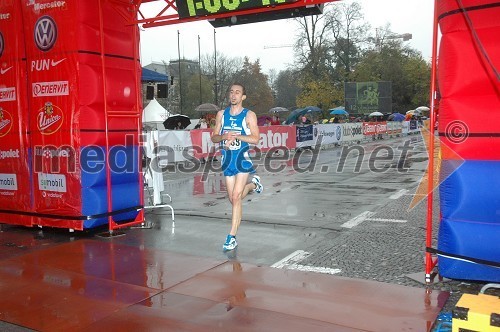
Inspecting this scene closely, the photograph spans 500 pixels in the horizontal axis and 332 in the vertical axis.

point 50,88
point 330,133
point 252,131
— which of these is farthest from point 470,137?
point 330,133

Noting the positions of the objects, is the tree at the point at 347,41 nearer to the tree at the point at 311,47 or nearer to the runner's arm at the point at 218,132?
the tree at the point at 311,47

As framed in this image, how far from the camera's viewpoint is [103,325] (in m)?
3.79

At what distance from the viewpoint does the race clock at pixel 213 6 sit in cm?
600

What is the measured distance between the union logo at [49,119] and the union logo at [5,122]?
2.32 feet

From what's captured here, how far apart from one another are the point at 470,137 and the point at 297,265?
2.31 meters

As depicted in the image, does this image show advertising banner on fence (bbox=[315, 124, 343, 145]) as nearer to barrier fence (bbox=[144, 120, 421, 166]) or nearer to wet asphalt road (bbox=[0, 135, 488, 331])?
barrier fence (bbox=[144, 120, 421, 166])

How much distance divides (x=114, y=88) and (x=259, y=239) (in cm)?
317

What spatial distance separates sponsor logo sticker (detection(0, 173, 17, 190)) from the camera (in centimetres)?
732

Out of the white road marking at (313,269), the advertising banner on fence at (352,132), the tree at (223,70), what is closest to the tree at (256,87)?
the tree at (223,70)

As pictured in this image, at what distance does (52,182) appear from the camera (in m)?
6.91

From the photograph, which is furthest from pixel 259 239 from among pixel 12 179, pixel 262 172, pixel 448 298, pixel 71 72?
pixel 262 172

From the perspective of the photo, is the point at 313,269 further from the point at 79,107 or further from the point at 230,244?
the point at 79,107

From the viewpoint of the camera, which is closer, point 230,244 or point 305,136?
point 230,244

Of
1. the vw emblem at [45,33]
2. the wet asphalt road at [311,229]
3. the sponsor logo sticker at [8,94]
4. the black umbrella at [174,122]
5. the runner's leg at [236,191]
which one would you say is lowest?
the wet asphalt road at [311,229]
